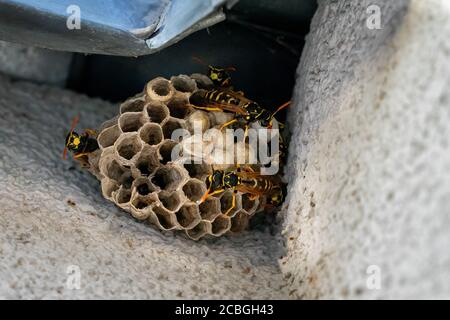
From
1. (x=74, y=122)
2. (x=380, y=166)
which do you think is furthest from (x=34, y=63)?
(x=380, y=166)

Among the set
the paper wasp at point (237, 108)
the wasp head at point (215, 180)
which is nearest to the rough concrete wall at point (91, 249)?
the wasp head at point (215, 180)

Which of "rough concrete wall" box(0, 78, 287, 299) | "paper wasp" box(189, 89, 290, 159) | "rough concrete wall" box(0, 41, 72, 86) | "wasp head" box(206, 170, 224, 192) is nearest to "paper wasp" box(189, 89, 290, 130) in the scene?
"paper wasp" box(189, 89, 290, 159)

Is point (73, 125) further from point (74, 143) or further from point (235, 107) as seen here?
point (235, 107)

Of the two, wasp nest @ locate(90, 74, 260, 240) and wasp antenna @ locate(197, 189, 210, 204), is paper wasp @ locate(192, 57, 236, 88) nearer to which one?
wasp nest @ locate(90, 74, 260, 240)

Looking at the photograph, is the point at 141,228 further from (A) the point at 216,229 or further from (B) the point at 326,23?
(B) the point at 326,23
